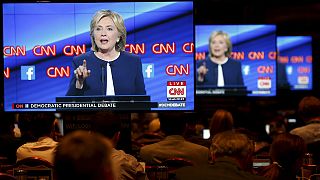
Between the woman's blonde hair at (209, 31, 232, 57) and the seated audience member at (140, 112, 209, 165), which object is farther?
the woman's blonde hair at (209, 31, 232, 57)

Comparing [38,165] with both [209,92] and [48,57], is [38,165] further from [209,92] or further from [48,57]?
[209,92]

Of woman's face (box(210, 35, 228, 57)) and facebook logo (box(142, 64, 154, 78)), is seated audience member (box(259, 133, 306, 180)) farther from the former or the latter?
woman's face (box(210, 35, 228, 57))

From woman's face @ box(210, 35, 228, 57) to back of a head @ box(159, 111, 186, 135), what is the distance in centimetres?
489

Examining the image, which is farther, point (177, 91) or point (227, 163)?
point (177, 91)

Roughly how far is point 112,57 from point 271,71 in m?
4.86

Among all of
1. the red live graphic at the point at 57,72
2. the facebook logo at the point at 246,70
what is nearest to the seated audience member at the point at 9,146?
the red live graphic at the point at 57,72

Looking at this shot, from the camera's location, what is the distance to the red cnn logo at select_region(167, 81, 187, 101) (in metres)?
5.79

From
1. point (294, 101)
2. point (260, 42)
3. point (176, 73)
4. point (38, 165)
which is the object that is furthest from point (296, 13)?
point (38, 165)

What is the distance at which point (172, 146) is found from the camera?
18.0 feet

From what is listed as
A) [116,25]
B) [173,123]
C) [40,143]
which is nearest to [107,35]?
[116,25]

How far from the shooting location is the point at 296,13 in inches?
680

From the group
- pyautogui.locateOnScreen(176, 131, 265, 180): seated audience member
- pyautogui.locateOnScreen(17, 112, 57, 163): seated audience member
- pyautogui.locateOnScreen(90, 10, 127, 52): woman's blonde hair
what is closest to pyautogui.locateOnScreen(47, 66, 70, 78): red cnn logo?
pyautogui.locateOnScreen(90, 10, 127, 52): woman's blonde hair

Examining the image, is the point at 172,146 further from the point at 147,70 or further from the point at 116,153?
Result: the point at 116,153

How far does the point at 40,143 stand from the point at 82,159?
Result: 317 cm
